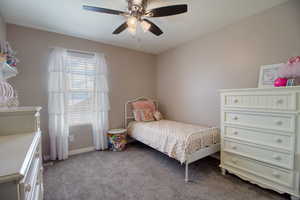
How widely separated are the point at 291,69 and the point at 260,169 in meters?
1.30

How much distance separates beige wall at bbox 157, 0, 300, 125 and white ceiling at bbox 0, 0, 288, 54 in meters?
0.21

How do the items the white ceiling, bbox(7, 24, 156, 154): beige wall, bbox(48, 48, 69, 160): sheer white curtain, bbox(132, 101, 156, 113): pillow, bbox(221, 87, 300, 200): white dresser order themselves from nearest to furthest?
1. bbox(221, 87, 300, 200): white dresser
2. the white ceiling
3. bbox(7, 24, 156, 154): beige wall
4. bbox(48, 48, 69, 160): sheer white curtain
5. bbox(132, 101, 156, 113): pillow

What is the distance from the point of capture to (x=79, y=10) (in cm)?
207

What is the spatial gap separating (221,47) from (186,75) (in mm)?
932

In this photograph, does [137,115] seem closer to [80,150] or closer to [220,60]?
[80,150]

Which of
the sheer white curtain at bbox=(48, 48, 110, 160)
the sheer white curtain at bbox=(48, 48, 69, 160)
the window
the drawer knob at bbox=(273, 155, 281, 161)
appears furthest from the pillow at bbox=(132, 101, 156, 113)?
the drawer knob at bbox=(273, 155, 281, 161)

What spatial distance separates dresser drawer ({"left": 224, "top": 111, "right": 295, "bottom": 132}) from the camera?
157cm

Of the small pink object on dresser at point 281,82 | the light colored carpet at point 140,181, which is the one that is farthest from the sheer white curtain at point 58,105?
the small pink object on dresser at point 281,82

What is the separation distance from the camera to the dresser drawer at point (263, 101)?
1.56 m

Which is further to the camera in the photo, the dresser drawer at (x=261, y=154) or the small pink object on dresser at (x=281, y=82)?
the small pink object on dresser at (x=281, y=82)

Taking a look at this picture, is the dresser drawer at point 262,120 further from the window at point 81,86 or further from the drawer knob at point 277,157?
the window at point 81,86

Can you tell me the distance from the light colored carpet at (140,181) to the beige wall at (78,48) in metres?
0.83

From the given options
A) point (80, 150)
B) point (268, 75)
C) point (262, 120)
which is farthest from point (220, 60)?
point (80, 150)

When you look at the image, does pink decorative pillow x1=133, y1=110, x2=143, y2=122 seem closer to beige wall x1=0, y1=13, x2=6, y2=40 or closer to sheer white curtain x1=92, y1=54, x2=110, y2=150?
sheer white curtain x1=92, y1=54, x2=110, y2=150
